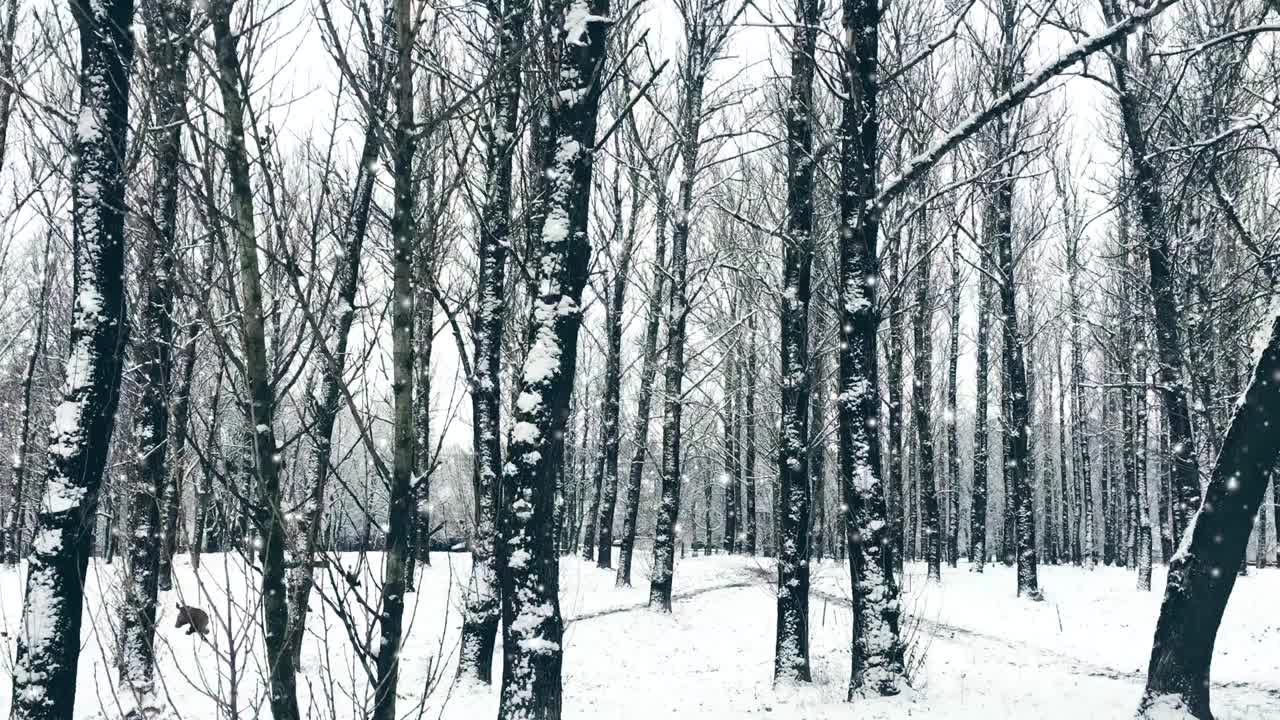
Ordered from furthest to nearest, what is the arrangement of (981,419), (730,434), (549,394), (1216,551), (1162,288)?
1. (730,434)
2. (981,419)
3. (1162,288)
4. (1216,551)
5. (549,394)

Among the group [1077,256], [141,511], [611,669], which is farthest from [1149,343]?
[141,511]

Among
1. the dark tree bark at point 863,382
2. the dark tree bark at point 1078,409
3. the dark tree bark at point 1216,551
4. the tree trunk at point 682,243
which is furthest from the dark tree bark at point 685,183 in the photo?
the dark tree bark at point 1078,409

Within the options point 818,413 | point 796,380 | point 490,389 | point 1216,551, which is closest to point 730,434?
point 818,413

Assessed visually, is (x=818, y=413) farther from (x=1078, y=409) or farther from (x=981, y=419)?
(x=1078, y=409)

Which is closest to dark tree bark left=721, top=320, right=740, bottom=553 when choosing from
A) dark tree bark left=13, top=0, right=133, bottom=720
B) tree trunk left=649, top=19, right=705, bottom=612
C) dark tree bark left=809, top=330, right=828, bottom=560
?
dark tree bark left=809, top=330, right=828, bottom=560

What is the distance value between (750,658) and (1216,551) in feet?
22.7

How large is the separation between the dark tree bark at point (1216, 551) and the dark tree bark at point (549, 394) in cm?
535

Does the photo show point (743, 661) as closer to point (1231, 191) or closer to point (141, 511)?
point (141, 511)

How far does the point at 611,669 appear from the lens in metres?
11.1

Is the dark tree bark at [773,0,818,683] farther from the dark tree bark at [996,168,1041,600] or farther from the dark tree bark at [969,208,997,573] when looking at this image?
the dark tree bark at [969,208,997,573]

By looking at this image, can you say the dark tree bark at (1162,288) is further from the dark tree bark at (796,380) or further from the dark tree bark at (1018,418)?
the dark tree bark at (796,380)

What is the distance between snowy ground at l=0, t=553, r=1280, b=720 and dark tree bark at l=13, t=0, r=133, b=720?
0.31 m

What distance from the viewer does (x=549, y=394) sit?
558 cm

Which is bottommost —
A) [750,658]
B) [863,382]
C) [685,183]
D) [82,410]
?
[750,658]
